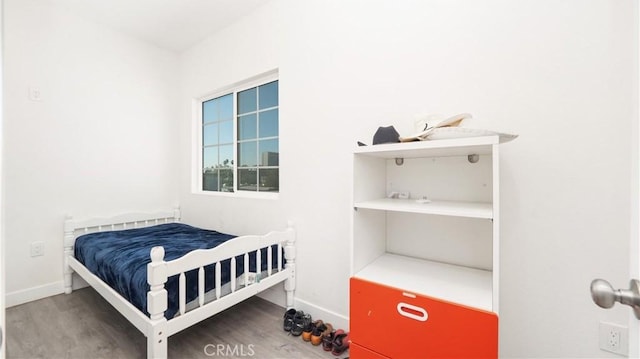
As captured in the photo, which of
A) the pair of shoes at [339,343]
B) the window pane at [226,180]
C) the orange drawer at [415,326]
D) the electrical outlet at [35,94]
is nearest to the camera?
the orange drawer at [415,326]

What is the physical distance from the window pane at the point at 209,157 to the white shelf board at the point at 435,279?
2.26 meters

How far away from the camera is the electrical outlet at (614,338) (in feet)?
3.52

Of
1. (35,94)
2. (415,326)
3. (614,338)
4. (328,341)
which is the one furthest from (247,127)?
(614,338)

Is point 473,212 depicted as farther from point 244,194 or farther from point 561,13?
point 244,194

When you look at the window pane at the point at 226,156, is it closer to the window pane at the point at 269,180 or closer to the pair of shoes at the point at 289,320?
the window pane at the point at 269,180

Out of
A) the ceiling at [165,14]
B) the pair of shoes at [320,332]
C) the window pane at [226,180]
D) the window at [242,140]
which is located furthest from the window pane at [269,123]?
the pair of shoes at [320,332]

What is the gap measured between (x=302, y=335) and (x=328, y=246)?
1.95 ft

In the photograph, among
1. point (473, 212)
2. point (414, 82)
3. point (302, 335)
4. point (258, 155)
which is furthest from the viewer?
point (258, 155)

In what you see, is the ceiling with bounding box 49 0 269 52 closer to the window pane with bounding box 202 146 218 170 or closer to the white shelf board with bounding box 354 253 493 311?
the window pane with bounding box 202 146 218 170

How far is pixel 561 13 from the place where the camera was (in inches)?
46.1

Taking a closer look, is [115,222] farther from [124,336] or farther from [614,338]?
[614,338]

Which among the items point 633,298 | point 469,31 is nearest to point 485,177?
point 469,31

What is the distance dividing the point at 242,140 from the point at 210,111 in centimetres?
72

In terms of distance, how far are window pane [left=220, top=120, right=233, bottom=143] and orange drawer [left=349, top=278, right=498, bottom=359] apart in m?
2.18
